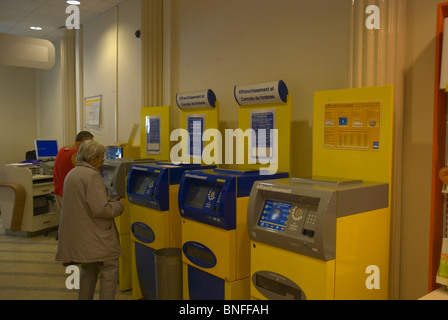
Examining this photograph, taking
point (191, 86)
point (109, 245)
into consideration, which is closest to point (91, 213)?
point (109, 245)

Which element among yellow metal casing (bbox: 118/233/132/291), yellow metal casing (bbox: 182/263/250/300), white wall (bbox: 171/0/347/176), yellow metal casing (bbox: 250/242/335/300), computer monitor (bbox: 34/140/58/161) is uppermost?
white wall (bbox: 171/0/347/176)

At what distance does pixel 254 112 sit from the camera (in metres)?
3.29

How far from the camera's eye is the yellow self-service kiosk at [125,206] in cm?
393

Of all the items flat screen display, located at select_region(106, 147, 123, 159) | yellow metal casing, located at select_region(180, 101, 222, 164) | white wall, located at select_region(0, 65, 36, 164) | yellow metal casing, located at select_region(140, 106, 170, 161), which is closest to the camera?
yellow metal casing, located at select_region(180, 101, 222, 164)

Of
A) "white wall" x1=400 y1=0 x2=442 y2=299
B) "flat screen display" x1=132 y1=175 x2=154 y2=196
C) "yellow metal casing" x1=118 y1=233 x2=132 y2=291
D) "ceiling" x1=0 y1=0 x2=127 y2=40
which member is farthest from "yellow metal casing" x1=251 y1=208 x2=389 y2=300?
"ceiling" x1=0 y1=0 x2=127 y2=40

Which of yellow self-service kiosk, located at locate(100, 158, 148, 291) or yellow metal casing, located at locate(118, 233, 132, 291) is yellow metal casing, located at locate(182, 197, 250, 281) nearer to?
yellow self-service kiosk, located at locate(100, 158, 148, 291)

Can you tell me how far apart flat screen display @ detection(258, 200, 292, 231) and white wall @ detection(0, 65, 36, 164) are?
8.57 metres

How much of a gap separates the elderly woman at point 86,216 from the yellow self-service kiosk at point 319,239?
128cm

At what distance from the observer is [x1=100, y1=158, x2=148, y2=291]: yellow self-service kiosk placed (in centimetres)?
393

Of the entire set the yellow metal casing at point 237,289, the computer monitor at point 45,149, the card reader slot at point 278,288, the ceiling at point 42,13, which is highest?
the ceiling at point 42,13

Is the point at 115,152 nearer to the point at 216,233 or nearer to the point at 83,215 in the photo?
the point at 83,215

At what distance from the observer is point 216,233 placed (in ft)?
8.82

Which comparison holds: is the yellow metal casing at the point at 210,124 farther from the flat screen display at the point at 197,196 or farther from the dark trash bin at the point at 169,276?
the dark trash bin at the point at 169,276

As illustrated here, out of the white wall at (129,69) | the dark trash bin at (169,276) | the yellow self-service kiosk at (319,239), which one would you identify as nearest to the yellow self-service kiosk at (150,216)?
the dark trash bin at (169,276)
